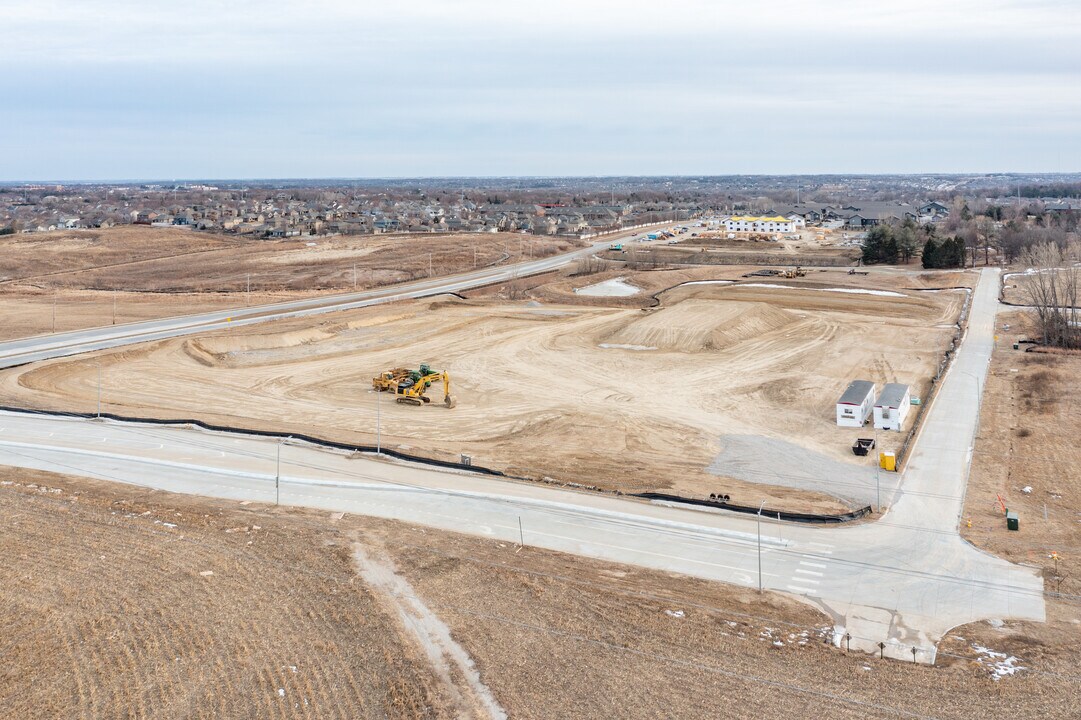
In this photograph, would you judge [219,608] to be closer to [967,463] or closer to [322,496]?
[322,496]

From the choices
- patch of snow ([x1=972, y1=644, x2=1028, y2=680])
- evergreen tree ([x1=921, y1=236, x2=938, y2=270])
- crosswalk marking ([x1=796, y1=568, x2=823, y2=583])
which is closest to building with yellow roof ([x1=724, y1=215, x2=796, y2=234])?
evergreen tree ([x1=921, y1=236, x2=938, y2=270])

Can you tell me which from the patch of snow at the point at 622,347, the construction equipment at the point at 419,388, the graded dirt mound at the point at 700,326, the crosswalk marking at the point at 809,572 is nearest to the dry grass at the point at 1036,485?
the crosswalk marking at the point at 809,572

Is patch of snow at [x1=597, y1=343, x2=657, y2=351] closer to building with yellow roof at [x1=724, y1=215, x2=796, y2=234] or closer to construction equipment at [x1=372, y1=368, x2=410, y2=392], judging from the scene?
construction equipment at [x1=372, y1=368, x2=410, y2=392]

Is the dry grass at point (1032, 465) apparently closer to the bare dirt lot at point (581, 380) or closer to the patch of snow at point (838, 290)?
the bare dirt lot at point (581, 380)

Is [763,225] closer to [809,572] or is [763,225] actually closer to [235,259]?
[235,259]

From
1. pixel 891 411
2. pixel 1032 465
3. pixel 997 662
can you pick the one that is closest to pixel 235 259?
pixel 891 411
